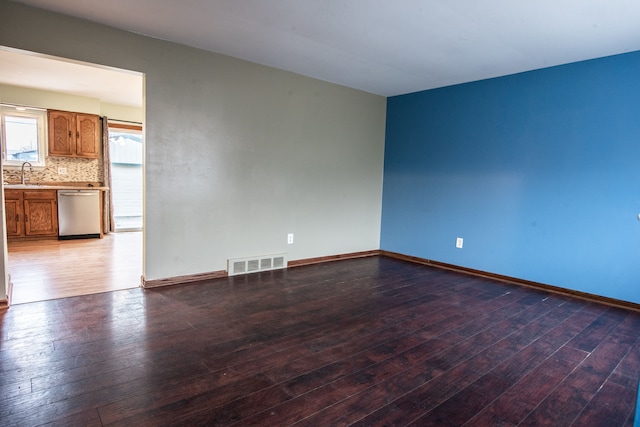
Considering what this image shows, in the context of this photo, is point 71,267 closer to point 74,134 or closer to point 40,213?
point 40,213

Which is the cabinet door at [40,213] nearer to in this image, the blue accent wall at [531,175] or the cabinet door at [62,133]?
the cabinet door at [62,133]

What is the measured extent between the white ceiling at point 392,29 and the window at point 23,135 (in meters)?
4.24

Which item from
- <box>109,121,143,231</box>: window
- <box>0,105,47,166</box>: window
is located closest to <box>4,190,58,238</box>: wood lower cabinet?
<box>0,105,47,166</box>: window

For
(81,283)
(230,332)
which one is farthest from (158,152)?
(230,332)

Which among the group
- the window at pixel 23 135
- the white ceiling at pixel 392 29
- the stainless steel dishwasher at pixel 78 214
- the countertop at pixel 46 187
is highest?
the white ceiling at pixel 392 29

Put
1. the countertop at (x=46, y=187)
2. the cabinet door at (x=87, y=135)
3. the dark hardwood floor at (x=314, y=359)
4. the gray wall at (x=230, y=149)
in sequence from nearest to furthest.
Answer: the dark hardwood floor at (x=314, y=359)
the gray wall at (x=230, y=149)
the countertop at (x=46, y=187)
the cabinet door at (x=87, y=135)

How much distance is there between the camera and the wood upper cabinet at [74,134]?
19.9ft

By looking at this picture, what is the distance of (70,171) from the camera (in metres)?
6.48

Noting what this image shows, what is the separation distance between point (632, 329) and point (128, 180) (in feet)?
26.2

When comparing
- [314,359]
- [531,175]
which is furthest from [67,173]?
[531,175]

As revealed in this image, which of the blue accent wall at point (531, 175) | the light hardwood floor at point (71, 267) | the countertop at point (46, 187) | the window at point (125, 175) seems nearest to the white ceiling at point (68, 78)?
the window at point (125, 175)

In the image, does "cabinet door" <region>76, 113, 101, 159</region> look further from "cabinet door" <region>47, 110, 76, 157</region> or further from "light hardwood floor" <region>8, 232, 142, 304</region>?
"light hardwood floor" <region>8, 232, 142, 304</region>

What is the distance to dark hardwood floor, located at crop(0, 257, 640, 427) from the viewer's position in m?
1.71

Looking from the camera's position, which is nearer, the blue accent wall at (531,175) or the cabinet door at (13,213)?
the blue accent wall at (531,175)
